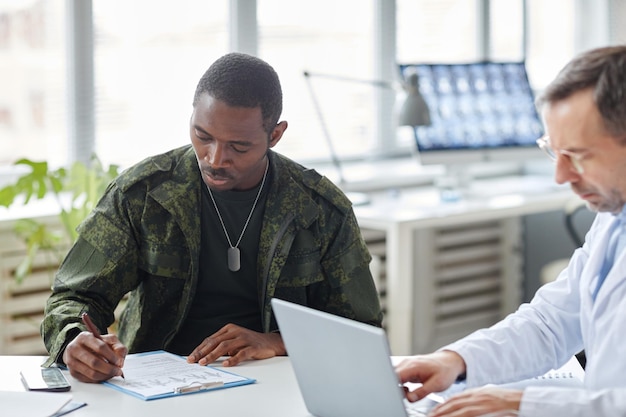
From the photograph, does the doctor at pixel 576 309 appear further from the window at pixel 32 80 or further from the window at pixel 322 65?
the window at pixel 322 65

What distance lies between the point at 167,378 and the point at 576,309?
2.31 ft

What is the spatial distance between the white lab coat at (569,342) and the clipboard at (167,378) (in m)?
0.38

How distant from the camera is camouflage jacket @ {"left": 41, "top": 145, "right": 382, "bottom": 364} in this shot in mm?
1942

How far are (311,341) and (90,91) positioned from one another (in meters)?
2.21

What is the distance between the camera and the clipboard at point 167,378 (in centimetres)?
160

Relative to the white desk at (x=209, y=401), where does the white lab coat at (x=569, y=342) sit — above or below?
above

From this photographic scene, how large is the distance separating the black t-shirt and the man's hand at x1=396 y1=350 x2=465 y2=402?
0.53 metres

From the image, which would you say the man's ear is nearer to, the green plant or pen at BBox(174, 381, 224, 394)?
pen at BBox(174, 381, 224, 394)

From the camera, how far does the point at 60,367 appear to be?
1.75 meters

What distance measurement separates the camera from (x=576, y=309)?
1.74 m

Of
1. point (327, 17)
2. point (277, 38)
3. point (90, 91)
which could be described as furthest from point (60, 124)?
point (327, 17)

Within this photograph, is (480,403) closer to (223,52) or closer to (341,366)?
(341,366)

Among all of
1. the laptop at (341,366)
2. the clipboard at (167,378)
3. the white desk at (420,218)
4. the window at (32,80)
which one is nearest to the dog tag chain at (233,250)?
the clipboard at (167,378)

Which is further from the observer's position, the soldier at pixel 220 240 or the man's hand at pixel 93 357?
the soldier at pixel 220 240
